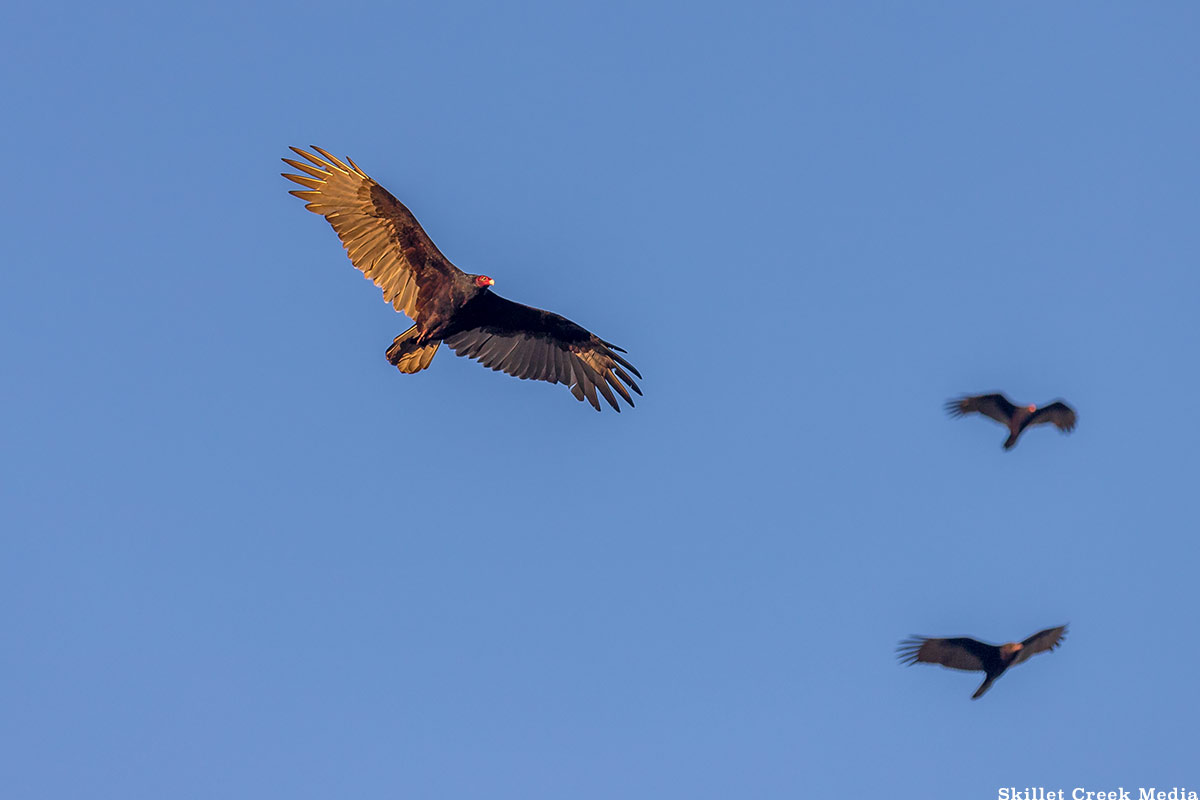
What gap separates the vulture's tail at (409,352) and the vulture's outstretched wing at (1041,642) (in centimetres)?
922

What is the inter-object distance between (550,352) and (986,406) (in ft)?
23.6

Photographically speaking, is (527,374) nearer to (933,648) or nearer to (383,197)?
(383,197)

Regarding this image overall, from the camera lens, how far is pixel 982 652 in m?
23.2

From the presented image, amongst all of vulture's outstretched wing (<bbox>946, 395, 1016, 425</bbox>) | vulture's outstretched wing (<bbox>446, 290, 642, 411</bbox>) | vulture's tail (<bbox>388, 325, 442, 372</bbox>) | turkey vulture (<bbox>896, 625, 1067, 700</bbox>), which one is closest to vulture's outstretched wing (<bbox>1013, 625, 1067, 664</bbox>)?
turkey vulture (<bbox>896, 625, 1067, 700</bbox>)

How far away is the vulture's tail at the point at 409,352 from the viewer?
22.1m

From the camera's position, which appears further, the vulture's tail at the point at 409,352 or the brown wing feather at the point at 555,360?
the brown wing feather at the point at 555,360

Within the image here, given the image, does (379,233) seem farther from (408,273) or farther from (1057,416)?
(1057,416)

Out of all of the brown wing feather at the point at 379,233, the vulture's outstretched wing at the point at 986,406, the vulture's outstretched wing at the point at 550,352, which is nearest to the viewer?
the brown wing feather at the point at 379,233

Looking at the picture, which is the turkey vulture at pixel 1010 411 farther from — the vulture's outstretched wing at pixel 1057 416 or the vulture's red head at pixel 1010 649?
the vulture's red head at pixel 1010 649

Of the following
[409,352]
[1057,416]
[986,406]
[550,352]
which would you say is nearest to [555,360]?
[550,352]

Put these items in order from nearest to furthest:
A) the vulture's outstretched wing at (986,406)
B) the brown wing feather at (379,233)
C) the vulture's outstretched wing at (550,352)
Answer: the brown wing feather at (379,233) → the vulture's outstretched wing at (550,352) → the vulture's outstretched wing at (986,406)

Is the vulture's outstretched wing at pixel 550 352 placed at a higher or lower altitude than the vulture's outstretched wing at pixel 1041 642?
higher

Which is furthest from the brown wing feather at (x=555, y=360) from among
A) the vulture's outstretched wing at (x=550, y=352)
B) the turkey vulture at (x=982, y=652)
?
the turkey vulture at (x=982, y=652)

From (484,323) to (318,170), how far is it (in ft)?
10.3
